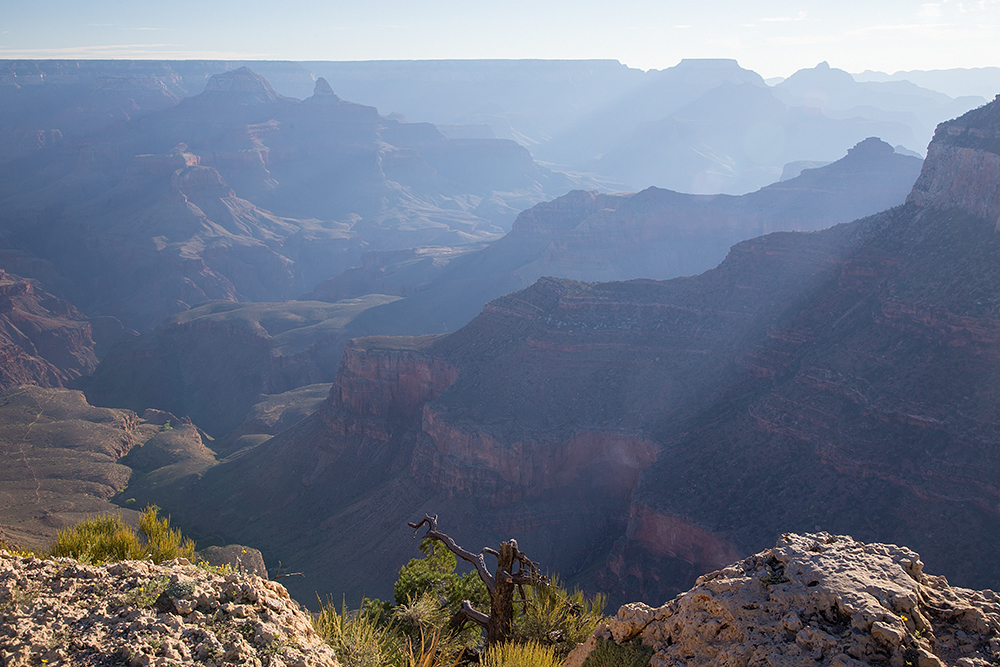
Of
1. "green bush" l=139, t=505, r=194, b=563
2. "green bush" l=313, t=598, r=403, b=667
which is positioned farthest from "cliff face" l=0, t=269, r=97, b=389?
"green bush" l=313, t=598, r=403, b=667

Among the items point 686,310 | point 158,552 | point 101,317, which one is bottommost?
point 101,317

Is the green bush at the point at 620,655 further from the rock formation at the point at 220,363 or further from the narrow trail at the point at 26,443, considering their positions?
the rock formation at the point at 220,363

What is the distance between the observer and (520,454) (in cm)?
4725

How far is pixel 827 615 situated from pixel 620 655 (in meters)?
3.26

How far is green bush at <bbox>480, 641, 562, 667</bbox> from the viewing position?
1156 cm

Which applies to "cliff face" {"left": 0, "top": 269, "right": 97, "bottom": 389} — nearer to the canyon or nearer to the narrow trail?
the canyon

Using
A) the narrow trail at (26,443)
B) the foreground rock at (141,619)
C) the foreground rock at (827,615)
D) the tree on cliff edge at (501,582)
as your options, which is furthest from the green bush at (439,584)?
the narrow trail at (26,443)

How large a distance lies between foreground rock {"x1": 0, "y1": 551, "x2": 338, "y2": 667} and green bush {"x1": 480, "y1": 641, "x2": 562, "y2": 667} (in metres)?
3.08

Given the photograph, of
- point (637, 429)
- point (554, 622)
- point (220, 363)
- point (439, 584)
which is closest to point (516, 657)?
point (554, 622)

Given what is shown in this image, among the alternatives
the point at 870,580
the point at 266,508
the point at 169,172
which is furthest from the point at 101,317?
the point at 870,580

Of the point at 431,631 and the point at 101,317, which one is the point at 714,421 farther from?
the point at 101,317

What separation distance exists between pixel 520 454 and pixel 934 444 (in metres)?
23.8

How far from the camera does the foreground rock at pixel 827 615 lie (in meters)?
8.22

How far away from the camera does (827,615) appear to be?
8.66 meters
